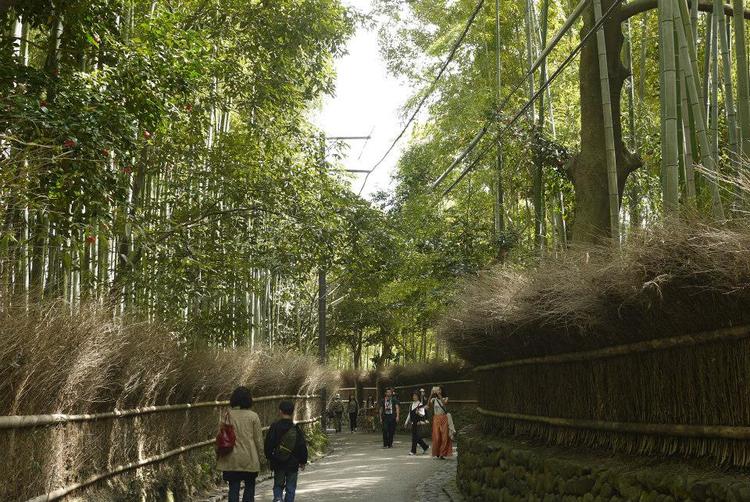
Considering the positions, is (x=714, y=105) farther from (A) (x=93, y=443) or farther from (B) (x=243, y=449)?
(A) (x=93, y=443)

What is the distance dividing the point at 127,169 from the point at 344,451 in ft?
46.2

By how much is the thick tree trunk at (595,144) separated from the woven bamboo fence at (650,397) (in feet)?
8.25

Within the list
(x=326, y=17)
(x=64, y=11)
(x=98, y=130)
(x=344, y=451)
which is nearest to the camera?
(x=98, y=130)

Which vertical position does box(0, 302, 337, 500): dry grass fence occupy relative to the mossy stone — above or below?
above

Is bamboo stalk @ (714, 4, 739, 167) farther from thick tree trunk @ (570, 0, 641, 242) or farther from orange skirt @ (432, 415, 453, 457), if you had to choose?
orange skirt @ (432, 415, 453, 457)

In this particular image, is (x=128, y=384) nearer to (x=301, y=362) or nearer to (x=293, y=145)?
(x=293, y=145)

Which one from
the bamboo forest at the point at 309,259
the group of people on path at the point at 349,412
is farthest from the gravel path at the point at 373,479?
the group of people on path at the point at 349,412

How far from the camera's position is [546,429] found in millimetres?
8547

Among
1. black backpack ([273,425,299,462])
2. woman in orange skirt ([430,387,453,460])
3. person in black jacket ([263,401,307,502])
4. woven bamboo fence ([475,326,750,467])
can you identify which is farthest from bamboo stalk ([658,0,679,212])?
woman in orange skirt ([430,387,453,460])

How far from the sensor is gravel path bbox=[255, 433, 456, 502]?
11148 millimetres

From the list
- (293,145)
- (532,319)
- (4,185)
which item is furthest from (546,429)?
(293,145)

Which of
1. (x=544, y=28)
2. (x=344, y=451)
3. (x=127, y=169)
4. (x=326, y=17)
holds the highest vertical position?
(x=326, y=17)

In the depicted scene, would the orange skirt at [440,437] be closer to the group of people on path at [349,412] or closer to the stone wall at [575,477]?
the stone wall at [575,477]

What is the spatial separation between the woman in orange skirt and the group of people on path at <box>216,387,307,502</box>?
8.02 meters
